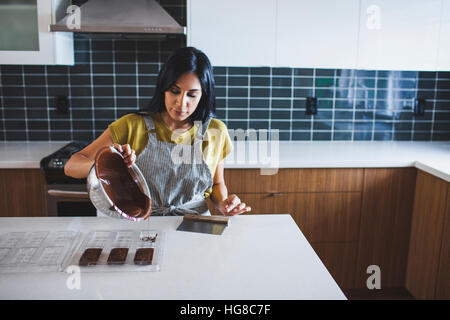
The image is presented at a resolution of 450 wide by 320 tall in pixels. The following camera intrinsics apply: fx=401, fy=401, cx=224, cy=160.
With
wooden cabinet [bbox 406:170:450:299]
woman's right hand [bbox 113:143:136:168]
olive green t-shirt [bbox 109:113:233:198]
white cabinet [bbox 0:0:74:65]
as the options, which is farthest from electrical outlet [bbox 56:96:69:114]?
wooden cabinet [bbox 406:170:450:299]

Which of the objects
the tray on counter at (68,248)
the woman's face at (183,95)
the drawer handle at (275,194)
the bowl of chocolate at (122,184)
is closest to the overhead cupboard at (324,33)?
the drawer handle at (275,194)

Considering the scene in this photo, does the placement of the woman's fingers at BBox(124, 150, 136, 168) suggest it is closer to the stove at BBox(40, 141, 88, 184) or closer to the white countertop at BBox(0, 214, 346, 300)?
the white countertop at BBox(0, 214, 346, 300)

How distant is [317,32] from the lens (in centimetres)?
230

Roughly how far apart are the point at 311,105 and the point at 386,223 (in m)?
0.92

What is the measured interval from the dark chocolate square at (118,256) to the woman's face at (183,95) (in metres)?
0.60

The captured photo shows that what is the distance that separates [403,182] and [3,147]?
237 centimetres

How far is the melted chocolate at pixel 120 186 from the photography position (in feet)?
3.58

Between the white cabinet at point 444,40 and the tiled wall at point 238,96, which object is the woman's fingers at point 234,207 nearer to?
the tiled wall at point 238,96

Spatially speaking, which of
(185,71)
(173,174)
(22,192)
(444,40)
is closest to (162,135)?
(173,174)

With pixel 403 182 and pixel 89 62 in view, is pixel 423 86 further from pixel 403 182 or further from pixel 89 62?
pixel 89 62

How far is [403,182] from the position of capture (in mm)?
2230

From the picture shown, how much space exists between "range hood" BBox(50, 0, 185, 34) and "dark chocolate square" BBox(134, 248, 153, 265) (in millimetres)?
1399

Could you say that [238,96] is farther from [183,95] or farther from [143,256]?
[143,256]

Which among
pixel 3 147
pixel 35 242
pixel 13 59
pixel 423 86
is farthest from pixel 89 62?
pixel 423 86
